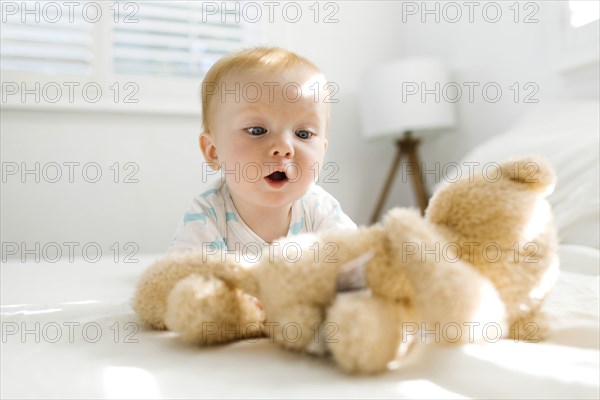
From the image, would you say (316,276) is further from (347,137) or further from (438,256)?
(347,137)

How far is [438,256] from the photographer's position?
51cm

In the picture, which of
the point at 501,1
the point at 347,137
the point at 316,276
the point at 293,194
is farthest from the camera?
the point at 347,137

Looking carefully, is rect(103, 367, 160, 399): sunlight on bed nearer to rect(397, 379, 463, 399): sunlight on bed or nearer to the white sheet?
the white sheet

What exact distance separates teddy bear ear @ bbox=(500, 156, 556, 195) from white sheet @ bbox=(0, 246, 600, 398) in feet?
0.54

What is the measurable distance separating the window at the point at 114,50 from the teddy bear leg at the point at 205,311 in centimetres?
226

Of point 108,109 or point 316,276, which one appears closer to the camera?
point 316,276

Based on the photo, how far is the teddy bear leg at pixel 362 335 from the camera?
48 cm

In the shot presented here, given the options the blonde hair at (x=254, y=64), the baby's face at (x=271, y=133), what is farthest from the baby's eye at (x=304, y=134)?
the blonde hair at (x=254, y=64)

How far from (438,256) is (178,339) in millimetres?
310

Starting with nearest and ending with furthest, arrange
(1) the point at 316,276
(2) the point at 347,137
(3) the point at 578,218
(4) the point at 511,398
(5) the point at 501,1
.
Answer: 1. (4) the point at 511,398
2. (1) the point at 316,276
3. (3) the point at 578,218
4. (5) the point at 501,1
5. (2) the point at 347,137

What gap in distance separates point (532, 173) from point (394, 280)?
188 millimetres

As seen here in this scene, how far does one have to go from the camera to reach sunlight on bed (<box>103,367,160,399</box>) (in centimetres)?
45

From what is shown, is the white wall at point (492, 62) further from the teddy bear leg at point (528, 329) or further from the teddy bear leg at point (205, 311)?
the teddy bear leg at point (205, 311)

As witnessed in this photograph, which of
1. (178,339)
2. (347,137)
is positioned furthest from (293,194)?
(347,137)
